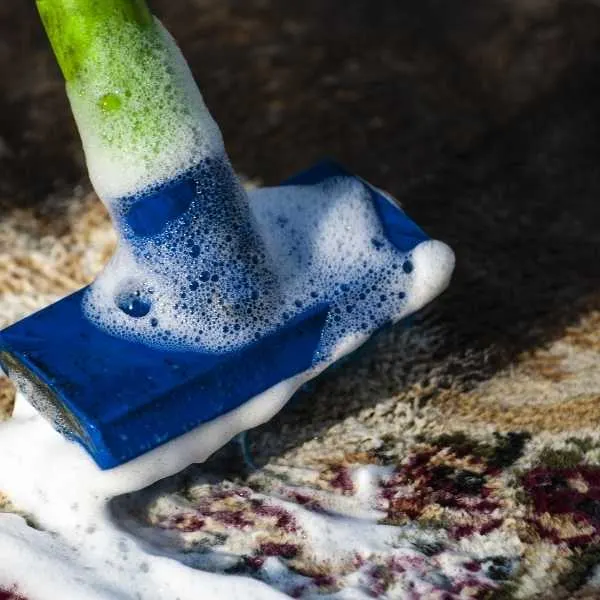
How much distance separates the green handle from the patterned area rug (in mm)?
504

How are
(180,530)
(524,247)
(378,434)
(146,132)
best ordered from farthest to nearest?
(524,247)
(378,434)
(180,530)
(146,132)

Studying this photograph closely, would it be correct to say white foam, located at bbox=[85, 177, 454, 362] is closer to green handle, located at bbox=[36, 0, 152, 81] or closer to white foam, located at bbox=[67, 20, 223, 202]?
white foam, located at bbox=[67, 20, 223, 202]

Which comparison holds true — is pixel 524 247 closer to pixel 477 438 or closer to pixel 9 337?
pixel 477 438

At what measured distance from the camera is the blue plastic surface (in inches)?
43.4

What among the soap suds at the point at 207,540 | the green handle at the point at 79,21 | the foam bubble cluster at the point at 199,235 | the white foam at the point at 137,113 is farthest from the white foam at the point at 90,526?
the green handle at the point at 79,21

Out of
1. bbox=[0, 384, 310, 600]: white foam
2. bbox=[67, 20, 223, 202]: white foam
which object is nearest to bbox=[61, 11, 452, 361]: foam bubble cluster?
bbox=[67, 20, 223, 202]: white foam

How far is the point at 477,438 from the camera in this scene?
1.30 m

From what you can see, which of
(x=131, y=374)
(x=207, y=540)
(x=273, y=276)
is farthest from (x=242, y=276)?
(x=207, y=540)

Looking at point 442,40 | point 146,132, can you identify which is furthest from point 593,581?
point 442,40

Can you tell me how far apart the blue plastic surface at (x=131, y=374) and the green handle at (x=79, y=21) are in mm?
167

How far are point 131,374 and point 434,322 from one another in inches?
18.7

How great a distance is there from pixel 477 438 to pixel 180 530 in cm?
37

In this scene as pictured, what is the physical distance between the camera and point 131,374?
1131 mm

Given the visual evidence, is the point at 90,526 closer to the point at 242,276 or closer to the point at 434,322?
the point at 242,276
